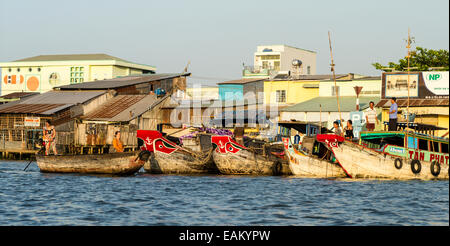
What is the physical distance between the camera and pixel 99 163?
2967 cm

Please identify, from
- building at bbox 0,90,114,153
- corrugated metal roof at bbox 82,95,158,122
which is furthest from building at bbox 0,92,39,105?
corrugated metal roof at bbox 82,95,158,122

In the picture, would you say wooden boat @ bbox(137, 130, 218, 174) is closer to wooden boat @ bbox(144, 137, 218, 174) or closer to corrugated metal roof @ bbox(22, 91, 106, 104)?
wooden boat @ bbox(144, 137, 218, 174)

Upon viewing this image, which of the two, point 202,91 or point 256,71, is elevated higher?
point 256,71

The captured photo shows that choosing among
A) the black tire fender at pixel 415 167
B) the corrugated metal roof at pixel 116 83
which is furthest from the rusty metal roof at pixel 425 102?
the corrugated metal roof at pixel 116 83

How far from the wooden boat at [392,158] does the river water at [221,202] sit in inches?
40.1

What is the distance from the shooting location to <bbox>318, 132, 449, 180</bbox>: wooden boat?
2692 centimetres

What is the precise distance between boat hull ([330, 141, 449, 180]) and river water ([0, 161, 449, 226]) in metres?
0.93

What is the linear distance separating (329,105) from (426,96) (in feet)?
27.8

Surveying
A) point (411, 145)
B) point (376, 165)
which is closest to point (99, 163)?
point (376, 165)

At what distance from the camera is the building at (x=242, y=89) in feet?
185

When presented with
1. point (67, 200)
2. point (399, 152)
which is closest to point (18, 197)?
point (67, 200)

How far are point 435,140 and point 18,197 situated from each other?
17164 mm

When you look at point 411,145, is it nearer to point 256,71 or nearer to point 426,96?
point 426,96

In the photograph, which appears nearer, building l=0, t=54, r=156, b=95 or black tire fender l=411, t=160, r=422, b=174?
black tire fender l=411, t=160, r=422, b=174
